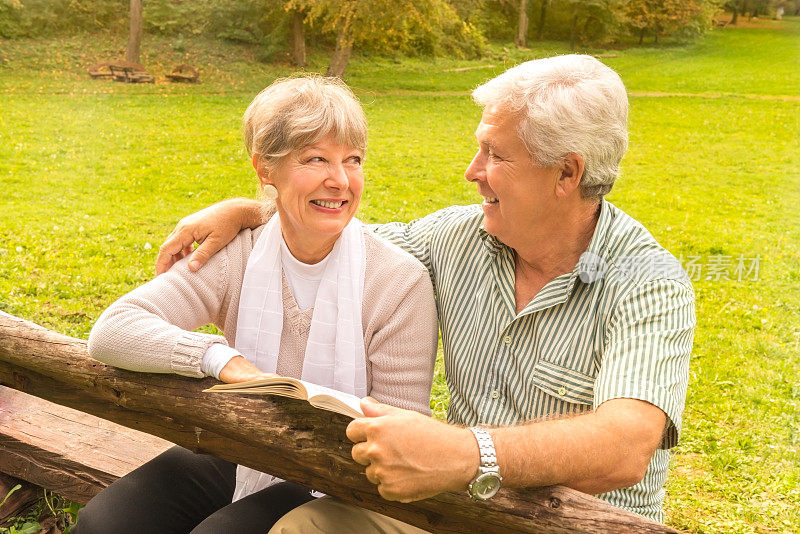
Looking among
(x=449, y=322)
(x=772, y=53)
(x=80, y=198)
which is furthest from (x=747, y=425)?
(x=772, y=53)

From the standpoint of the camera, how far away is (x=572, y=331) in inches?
76.7

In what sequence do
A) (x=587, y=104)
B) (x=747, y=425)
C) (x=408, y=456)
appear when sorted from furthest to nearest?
(x=747, y=425)
(x=587, y=104)
(x=408, y=456)

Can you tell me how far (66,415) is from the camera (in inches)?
111

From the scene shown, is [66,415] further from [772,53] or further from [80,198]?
[772,53]

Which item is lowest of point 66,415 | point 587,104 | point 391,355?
point 66,415

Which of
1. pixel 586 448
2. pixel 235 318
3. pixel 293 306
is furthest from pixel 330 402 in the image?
pixel 235 318

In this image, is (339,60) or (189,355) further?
(339,60)

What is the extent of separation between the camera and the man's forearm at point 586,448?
4.87ft

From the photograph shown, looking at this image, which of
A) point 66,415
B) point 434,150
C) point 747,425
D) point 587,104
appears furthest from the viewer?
point 434,150

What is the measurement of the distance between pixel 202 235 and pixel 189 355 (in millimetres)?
424

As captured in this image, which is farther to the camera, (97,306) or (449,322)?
(97,306)

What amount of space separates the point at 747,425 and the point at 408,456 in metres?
3.35

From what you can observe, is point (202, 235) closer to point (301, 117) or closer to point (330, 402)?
point (301, 117)

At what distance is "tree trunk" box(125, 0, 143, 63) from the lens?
18.5 metres
